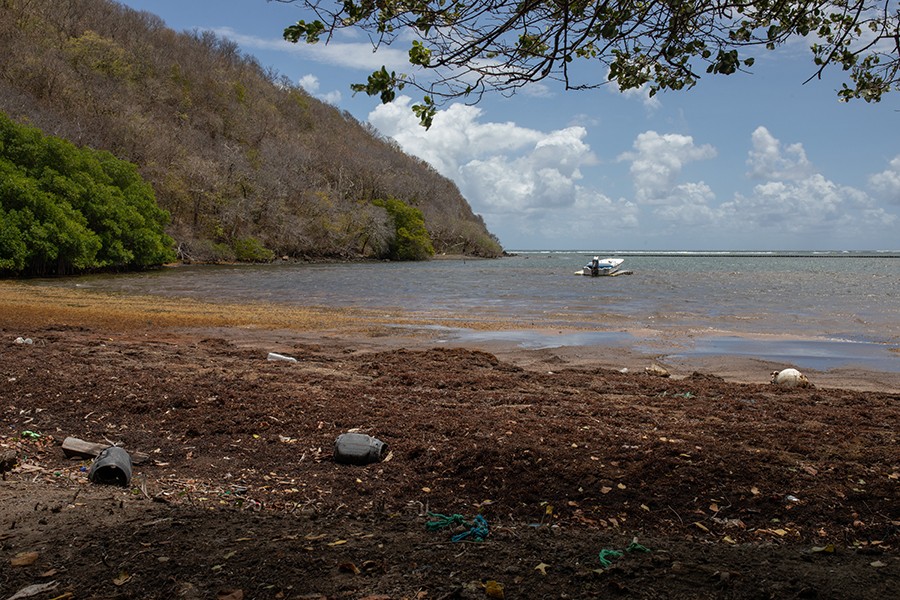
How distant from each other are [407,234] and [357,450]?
100217 millimetres

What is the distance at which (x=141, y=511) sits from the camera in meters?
4.32

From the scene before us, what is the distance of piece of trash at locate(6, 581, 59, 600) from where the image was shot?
3154mm

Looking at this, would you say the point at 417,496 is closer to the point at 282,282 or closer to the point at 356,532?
the point at 356,532

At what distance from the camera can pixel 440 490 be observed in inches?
196

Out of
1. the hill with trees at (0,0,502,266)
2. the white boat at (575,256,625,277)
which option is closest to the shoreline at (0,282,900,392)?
the hill with trees at (0,0,502,266)

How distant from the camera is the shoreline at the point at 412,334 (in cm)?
1188

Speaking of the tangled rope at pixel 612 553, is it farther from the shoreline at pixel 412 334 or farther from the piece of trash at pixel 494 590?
the shoreline at pixel 412 334

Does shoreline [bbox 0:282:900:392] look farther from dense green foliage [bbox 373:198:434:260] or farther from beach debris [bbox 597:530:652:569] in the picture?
dense green foliage [bbox 373:198:434:260]

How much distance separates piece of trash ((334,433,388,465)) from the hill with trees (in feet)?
128

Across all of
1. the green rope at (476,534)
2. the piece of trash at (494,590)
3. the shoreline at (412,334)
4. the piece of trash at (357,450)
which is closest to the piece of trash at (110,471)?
the piece of trash at (357,450)

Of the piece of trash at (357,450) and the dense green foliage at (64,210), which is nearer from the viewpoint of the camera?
the piece of trash at (357,450)

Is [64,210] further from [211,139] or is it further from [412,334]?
[211,139]

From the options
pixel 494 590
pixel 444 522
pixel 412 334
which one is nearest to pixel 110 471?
pixel 444 522

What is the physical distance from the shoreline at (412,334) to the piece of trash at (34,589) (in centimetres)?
878
